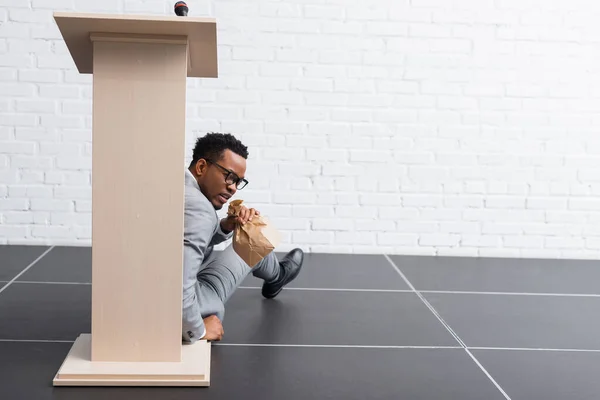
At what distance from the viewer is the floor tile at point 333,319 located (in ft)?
8.30

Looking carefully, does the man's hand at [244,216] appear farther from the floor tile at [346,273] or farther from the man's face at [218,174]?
the floor tile at [346,273]

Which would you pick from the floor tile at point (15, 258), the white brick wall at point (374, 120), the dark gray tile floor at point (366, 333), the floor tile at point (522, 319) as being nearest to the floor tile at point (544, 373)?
the dark gray tile floor at point (366, 333)

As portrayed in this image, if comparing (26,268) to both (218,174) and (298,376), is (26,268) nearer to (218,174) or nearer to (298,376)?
(218,174)

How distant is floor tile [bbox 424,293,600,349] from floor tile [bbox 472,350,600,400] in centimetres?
11

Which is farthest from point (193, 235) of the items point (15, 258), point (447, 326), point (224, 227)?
point (15, 258)

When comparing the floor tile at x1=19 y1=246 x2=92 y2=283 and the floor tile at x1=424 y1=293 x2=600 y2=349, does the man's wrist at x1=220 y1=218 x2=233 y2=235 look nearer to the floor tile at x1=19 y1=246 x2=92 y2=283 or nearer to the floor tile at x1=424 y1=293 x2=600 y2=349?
the floor tile at x1=424 y1=293 x2=600 y2=349

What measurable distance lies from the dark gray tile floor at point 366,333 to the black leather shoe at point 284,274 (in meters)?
0.06

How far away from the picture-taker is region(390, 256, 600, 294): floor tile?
345 centimetres

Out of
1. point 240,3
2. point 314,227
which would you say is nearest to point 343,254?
point 314,227

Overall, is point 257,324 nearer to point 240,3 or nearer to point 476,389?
point 476,389

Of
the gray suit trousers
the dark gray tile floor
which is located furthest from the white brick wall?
the gray suit trousers

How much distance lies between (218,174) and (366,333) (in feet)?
2.64

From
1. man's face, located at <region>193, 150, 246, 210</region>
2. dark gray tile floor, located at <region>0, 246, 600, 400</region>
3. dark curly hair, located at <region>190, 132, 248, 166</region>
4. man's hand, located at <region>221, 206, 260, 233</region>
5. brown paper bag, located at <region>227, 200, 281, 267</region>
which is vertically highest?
dark curly hair, located at <region>190, 132, 248, 166</region>

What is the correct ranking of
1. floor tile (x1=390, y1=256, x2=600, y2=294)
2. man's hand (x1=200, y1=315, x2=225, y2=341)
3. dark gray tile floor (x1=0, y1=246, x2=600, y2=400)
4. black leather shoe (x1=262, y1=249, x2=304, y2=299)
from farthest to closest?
floor tile (x1=390, y1=256, x2=600, y2=294)
black leather shoe (x1=262, y1=249, x2=304, y2=299)
man's hand (x1=200, y1=315, x2=225, y2=341)
dark gray tile floor (x1=0, y1=246, x2=600, y2=400)
